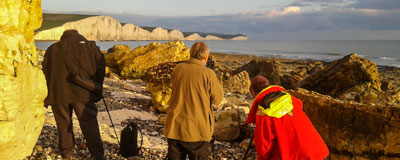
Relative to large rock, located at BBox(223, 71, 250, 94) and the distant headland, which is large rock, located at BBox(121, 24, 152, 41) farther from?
large rock, located at BBox(223, 71, 250, 94)

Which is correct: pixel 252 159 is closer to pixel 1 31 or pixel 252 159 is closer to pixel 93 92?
pixel 93 92

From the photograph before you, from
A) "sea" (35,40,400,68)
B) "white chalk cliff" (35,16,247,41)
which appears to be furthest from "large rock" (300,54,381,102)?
"white chalk cliff" (35,16,247,41)

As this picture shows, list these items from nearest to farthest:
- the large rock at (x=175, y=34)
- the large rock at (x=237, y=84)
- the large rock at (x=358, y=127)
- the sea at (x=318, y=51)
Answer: the large rock at (x=358, y=127), the large rock at (x=237, y=84), the sea at (x=318, y=51), the large rock at (x=175, y=34)

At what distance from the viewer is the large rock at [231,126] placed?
22.5 ft

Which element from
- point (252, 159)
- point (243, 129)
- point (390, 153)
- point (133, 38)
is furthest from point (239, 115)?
point (133, 38)

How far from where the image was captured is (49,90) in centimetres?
433

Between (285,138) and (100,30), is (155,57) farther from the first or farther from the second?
(100,30)

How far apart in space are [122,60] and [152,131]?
1127cm

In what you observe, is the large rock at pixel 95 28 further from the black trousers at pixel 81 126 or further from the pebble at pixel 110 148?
the black trousers at pixel 81 126

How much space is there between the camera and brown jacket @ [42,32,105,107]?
4277 mm

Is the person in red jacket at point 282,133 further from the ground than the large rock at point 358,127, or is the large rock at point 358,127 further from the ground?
the person in red jacket at point 282,133

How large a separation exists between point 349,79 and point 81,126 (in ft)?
32.5

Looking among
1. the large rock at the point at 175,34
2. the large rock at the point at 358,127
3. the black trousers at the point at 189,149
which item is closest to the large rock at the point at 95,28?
the large rock at the point at 175,34

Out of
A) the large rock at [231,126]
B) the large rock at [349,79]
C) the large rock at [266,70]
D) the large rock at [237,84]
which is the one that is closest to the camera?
the large rock at [231,126]
